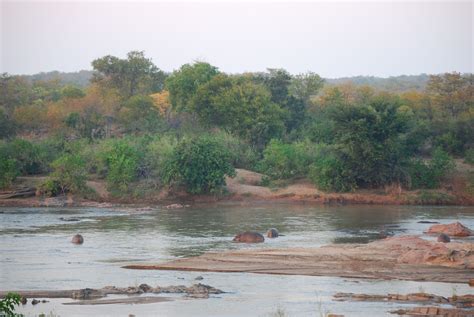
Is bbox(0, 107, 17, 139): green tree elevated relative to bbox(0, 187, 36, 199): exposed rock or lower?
elevated

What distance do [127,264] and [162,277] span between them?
2.20 meters

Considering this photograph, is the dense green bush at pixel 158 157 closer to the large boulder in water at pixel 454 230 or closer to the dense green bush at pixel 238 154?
the dense green bush at pixel 238 154

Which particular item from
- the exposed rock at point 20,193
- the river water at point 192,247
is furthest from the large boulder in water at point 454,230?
the exposed rock at point 20,193

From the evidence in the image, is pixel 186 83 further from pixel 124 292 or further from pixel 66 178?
pixel 124 292

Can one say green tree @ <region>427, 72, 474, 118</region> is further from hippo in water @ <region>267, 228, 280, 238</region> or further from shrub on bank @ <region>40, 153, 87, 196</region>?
hippo in water @ <region>267, 228, 280, 238</region>

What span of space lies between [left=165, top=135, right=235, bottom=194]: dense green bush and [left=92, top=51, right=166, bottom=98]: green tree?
61.5 ft

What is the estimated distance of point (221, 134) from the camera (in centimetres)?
4312

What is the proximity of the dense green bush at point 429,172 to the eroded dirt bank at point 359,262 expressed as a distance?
1496 cm

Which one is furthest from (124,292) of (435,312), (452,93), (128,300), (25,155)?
(452,93)

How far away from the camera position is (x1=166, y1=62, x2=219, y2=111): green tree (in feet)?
157

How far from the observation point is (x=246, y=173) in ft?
135

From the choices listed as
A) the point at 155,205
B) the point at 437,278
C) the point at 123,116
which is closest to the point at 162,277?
the point at 437,278

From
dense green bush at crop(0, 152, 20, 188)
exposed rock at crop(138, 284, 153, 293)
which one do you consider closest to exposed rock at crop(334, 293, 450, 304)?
exposed rock at crop(138, 284, 153, 293)

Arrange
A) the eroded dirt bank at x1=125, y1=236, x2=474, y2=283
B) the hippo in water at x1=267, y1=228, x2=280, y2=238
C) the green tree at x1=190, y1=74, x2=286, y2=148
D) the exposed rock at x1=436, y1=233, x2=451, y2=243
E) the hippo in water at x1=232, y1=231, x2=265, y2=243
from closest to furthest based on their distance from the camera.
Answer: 1. the eroded dirt bank at x1=125, y1=236, x2=474, y2=283
2. the exposed rock at x1=436, y1=233, x2=451, y2=243
3. the hippo in water at x1=232, y1=231, x2=265, y2=243
4. the hippo in water at x1=267, y1=228, x2=280, y2=238
5. the green tree at x1=190, y1=74, x2=286, y2=148
